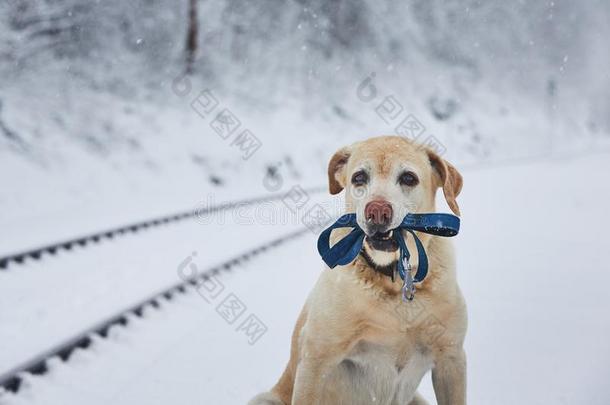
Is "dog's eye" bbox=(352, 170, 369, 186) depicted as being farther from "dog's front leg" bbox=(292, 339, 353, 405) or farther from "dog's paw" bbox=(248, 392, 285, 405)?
"dog's paw" bbox=(248, 392, 285, 405)

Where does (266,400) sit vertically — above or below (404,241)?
below

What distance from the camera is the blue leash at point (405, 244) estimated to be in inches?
87.0

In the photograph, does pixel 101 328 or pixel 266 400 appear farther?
pixel 101 328

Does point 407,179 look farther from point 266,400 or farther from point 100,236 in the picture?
point 100,236

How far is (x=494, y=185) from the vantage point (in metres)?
17.9

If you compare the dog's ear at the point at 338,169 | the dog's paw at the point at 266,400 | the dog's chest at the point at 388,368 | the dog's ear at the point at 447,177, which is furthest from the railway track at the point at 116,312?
the dog's ear at the point at 447,177

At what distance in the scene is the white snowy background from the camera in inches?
164

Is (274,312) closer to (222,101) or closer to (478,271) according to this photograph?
(478,271)

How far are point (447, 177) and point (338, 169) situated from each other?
51 centimetres

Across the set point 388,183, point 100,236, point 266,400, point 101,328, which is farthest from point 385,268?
point 100,236

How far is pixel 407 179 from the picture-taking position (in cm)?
229

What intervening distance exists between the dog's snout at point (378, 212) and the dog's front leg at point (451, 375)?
74 cm

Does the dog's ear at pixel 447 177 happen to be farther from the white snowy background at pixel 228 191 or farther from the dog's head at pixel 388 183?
the white snowy background at pixel 228 191

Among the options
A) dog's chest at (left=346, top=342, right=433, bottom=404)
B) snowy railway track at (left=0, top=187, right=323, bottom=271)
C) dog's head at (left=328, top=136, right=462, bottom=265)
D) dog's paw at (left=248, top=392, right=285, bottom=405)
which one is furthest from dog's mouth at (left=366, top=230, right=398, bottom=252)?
snowy railway track at (left=0, top=187, right=323, bottom=271)
